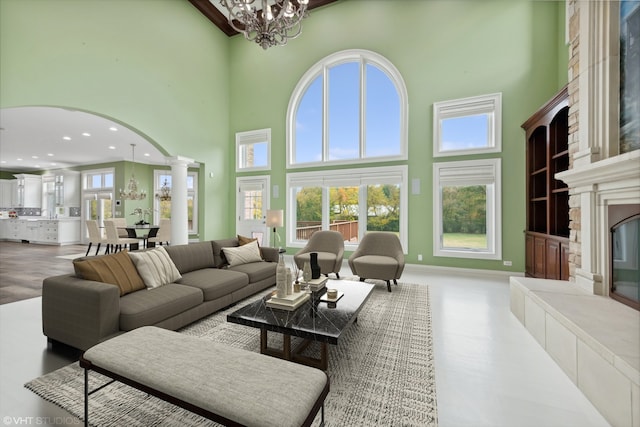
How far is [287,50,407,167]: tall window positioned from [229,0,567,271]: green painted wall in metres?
0.22

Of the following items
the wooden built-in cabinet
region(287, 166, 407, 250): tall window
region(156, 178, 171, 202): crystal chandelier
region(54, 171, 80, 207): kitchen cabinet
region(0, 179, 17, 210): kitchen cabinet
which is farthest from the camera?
region(0, 179, 17, 210): kitchen cabinet

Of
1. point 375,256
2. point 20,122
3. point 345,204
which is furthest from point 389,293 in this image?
point 20,122

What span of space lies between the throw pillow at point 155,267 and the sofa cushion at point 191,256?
0.18m

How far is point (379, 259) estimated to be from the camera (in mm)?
4125

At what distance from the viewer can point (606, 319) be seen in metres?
1.96

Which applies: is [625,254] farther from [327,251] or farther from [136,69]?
[136,69]

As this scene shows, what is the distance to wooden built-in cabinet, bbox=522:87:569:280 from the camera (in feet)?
11.9

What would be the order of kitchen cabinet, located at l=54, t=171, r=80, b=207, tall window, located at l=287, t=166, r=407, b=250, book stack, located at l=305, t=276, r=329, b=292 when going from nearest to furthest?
book stack, located at l=305, t=276, r=329, b=292
tall window, located at l=287, t=166, r=407, b=250
kitchen cabinet, located at l=54, t=171, r=80, b=207

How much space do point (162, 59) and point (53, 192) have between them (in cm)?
887

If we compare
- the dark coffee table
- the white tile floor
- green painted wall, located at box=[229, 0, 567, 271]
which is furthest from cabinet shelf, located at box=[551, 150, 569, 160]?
the dark coffee table

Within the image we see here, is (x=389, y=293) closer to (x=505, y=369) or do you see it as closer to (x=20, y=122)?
(x=505, y=369)

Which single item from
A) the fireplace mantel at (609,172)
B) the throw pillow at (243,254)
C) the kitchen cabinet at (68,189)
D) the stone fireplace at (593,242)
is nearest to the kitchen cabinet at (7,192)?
the kitchen cabinet at (68,189)

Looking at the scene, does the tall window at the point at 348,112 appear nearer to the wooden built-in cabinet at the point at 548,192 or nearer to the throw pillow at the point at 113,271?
the wooden built-in cabinet at the point at 548,192

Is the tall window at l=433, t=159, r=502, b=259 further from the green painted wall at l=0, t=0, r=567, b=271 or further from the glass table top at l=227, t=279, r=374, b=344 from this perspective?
the glass table top at l=227, t=279, r=374, b=344
